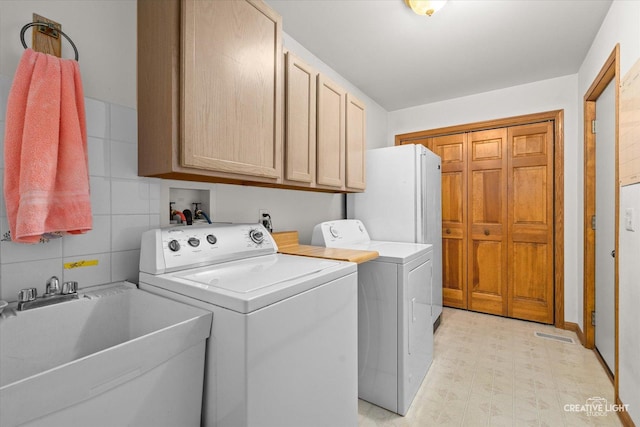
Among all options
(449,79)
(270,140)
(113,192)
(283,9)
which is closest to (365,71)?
(449,79)

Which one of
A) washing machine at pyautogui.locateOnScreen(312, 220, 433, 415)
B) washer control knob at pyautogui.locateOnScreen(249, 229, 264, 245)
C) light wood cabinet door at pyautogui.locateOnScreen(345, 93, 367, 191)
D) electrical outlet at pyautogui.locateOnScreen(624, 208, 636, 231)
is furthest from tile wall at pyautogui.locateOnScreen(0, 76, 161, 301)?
electrical outlet at pyautogui.locateOnScreen(624, 208, 636, 231)

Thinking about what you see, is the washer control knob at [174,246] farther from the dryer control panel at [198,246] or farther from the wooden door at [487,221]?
the wooden door at [487,221]

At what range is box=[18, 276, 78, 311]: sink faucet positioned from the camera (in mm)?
995

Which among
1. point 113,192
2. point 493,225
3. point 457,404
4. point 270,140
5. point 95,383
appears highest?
point 270,140

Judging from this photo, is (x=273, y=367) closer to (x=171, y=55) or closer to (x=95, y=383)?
(x=95, y=383)

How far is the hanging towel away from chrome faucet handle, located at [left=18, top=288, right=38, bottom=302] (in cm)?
17

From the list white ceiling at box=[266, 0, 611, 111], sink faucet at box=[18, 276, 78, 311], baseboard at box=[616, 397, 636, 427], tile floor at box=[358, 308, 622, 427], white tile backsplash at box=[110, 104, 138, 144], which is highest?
white ceiling at box=[266, 0, 611, 111]

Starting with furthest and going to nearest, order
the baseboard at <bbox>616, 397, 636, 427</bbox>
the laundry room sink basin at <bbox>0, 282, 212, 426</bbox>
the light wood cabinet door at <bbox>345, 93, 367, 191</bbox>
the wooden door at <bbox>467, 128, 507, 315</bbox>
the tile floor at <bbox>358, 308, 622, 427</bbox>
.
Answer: the wooden door at <bbox>467, 128, 507, 315</bbox> → the light wood cabinet door at <bbox>345, 93, 367, 191</bbox> → the tile floor at <bbox>358, 308, 622, 427</bbox> → the baseboard at <bbox>616, 397, 636, 427</bbox> → the laundry room sink basin at <bbox>0, 282, 212, 426</bbox>

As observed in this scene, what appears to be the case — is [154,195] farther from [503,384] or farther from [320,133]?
[503,384]

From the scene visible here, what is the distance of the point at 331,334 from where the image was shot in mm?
1228

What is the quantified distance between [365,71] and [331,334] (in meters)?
2.44

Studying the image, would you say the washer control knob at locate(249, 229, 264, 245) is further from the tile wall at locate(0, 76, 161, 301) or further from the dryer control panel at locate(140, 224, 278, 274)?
the tile wall at locate(0, 76, 161, 301)

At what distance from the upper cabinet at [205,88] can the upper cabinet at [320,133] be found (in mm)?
217

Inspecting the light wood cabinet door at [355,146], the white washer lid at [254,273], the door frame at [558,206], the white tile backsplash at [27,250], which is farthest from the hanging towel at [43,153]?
the door frame at [558,206]
